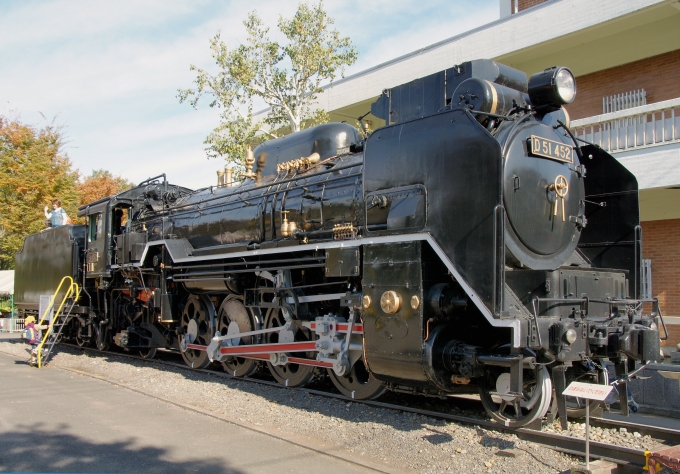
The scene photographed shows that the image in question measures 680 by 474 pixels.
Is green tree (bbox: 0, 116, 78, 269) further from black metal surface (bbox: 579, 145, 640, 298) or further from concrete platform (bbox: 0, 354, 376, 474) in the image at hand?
black metal surface (bbox: 579, 145, 640, 298)

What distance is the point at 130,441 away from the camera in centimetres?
565

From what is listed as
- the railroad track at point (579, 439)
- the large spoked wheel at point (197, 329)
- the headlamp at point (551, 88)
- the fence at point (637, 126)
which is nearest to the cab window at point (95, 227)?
the large spoked wheel at point (197, 329)

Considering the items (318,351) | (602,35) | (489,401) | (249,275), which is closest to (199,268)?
(249,275)

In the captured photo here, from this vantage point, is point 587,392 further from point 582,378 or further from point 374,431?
point 374,431

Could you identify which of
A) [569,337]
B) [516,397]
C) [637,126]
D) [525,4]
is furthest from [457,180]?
[525,4]

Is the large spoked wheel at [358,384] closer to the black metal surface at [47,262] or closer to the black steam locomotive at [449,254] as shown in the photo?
the black steam locomotive at [449,254]

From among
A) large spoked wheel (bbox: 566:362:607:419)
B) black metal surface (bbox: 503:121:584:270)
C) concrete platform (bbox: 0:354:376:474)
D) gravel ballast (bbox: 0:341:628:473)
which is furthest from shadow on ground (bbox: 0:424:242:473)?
large spoked wheel (bbox: 566:362:607:419)

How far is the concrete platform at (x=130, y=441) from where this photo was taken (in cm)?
494

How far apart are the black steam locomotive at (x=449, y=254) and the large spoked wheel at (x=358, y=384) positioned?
0.06ft

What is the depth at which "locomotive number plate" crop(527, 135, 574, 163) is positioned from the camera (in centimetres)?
553

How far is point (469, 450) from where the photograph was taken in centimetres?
515

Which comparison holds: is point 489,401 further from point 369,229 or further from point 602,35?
point 602,35

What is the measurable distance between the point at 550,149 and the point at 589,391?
8.18 feet

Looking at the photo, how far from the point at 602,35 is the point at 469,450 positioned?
1045 centimetres
